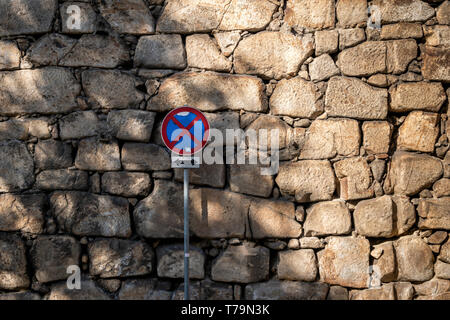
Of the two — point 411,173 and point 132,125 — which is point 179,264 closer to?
point 132,125

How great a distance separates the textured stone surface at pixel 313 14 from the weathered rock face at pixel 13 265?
3.15m

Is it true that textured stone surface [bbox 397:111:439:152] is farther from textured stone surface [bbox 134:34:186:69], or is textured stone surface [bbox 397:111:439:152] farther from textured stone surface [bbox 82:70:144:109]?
textured stone surface [bbox 82:70:144:109]

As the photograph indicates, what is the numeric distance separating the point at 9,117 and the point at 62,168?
2.29ft

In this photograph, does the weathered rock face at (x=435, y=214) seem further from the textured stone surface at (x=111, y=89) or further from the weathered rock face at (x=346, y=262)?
the textured stone surface at (x=111, y=89)

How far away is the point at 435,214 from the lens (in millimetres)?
3121

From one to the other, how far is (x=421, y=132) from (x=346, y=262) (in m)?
1.32

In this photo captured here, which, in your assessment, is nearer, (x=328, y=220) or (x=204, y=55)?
(x=328, y=220)

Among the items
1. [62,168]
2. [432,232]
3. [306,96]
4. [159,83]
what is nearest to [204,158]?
[159,83]

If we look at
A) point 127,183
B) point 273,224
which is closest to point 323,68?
point 273,224

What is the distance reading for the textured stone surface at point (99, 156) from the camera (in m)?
3.18

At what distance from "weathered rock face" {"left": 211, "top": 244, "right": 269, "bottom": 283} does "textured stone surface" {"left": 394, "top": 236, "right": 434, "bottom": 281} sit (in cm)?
116

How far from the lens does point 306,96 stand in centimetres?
320

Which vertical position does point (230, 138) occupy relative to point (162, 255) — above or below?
above

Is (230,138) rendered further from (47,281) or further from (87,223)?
(47,281)
